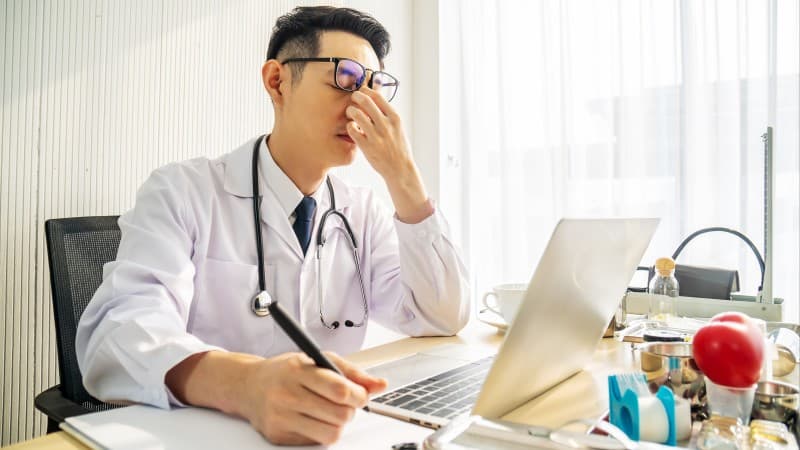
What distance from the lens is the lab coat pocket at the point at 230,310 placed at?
1089 millimetres

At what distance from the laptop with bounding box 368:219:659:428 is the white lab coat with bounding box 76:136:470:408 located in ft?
1.10

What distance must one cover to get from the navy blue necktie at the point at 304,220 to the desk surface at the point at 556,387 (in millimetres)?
328

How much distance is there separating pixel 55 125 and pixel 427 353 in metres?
1.25

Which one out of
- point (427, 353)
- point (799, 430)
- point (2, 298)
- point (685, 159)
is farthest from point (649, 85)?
point (2, 298)

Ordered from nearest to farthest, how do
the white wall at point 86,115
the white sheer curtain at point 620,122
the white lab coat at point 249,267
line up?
the white lab coat at point 249,267 → the white wall at point 86,115 → the white sheer curtain at point 620,122

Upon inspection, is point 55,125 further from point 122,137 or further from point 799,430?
point 799,430

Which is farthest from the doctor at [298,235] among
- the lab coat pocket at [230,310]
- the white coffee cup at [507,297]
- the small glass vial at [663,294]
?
the small glass vial at [663,294]

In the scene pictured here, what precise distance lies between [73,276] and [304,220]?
1.65ft

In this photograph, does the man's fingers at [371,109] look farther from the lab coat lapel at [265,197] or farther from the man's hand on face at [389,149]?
the lab coat lapel at [265,197]

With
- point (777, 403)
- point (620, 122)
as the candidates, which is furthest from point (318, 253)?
point (620, 122)

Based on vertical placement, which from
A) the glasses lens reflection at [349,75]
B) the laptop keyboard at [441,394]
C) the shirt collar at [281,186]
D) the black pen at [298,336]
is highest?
the glasses lens reflection at [349,75]

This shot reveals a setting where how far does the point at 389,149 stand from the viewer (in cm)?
117

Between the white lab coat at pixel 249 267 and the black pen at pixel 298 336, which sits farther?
the white lab coat at pixel 249 267

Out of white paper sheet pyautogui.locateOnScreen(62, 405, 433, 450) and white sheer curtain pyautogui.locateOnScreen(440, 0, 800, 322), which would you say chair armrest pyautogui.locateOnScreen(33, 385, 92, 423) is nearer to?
white paper sheet pyautogui.locateOnScreen(62, 405, 433, 450)
